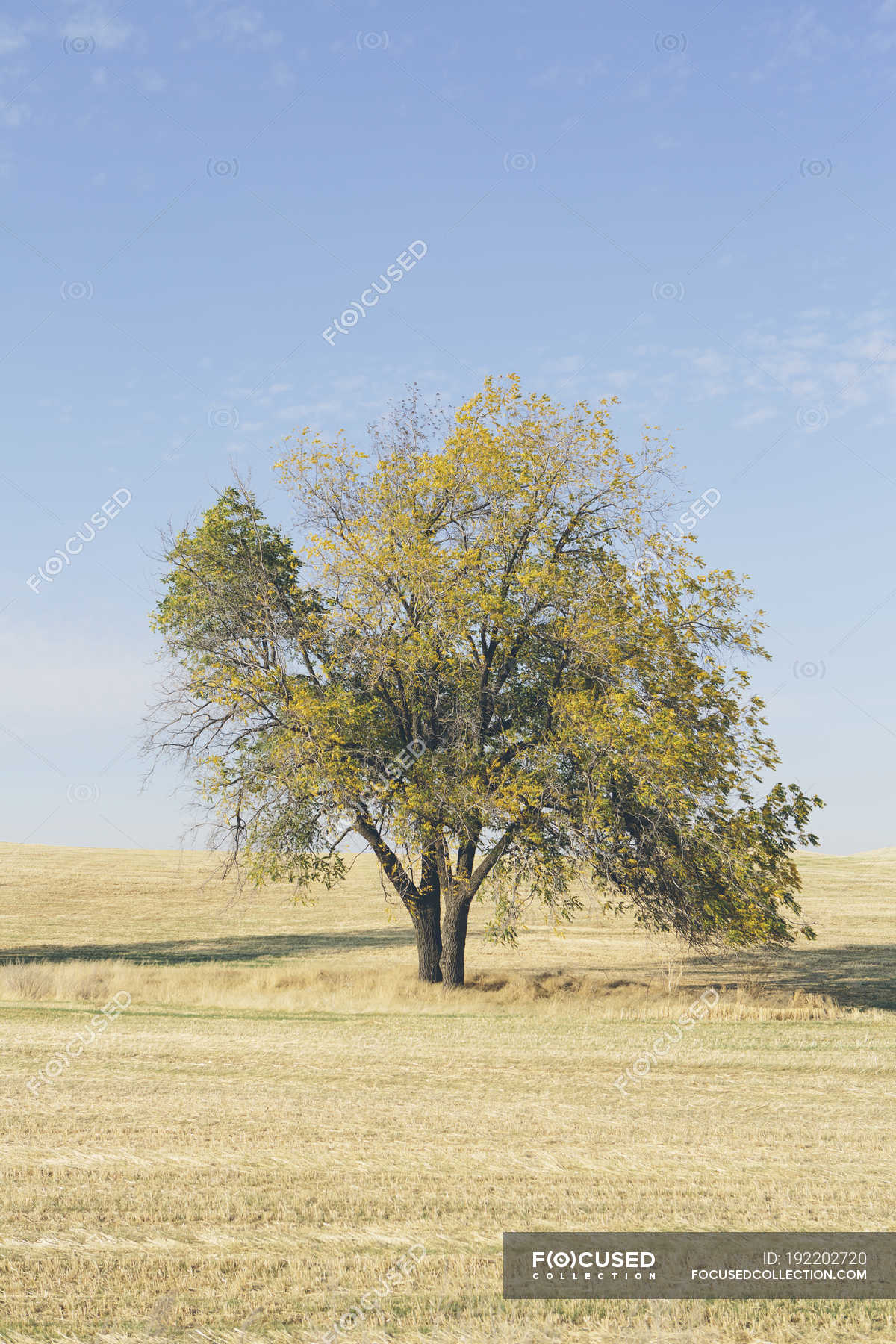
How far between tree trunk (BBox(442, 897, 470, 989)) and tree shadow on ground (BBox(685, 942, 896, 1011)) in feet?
Answer: 21.5

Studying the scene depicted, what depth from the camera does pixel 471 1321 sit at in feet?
Answer: 21.3

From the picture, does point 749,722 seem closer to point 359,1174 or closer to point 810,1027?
point 810,1027

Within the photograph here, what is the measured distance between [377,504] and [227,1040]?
12708mm

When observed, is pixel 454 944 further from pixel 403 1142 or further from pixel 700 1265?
pixel 700 1265

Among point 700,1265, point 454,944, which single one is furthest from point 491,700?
point 700,1265

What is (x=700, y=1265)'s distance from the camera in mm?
7465

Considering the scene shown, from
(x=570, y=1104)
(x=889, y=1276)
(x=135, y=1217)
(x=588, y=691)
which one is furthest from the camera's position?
(x=588, y=691)

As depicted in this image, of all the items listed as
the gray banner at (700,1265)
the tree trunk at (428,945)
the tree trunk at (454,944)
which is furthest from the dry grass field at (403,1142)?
the tree trunk at (428,945)

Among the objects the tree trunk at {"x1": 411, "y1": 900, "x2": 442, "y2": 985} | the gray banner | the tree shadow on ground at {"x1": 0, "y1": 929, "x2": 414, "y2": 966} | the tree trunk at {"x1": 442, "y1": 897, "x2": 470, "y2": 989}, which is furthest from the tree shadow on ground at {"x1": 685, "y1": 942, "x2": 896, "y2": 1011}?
the gray banner

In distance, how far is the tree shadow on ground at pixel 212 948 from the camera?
115 feet

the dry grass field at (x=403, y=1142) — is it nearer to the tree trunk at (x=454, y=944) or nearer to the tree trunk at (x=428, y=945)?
the tree trunk at (x=454, y=944)

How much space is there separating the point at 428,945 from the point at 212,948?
45.5ft

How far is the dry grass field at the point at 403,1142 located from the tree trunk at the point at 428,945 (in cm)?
99

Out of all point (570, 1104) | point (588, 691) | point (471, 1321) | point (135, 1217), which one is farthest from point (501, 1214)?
point (588, 691)
